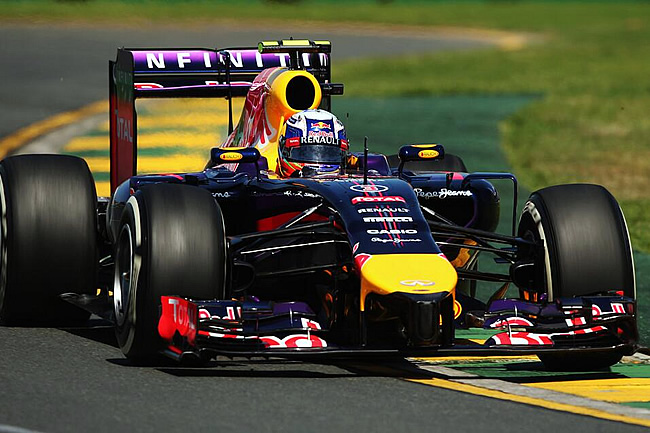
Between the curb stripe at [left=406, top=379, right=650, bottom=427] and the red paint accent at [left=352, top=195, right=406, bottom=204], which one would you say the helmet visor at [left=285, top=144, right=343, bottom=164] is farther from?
the curb stripe at [left=406, top=379, right=650, bottom=427]

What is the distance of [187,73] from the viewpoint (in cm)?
1286

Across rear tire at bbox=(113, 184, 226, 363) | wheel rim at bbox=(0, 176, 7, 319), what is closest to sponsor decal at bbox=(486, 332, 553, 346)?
rear tire at bbox=(113, 184, 226, 363)

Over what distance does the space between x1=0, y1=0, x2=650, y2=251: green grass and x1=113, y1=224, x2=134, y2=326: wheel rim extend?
7.09 meters

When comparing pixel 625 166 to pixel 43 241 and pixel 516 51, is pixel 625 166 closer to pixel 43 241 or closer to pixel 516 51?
pixel 43 241

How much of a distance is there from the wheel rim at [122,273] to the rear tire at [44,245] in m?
0.89

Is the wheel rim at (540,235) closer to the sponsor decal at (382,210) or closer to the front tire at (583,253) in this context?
the front tire at (583,253)

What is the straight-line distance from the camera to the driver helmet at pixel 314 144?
415 inches

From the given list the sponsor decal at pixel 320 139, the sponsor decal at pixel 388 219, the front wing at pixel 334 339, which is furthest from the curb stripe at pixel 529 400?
the sponsor decal at pixel 320 139

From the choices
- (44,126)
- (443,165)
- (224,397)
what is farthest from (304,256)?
→ (44,126)

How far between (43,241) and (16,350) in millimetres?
1037

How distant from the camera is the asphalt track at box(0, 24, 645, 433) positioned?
7332mm

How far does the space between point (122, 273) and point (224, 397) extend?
177cm

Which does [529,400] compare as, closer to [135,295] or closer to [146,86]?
[135,295]

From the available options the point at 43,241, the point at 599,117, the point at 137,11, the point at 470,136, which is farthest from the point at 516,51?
the point at 43,241
